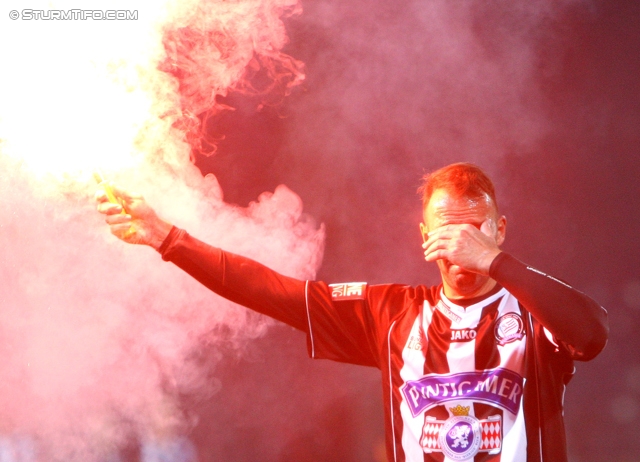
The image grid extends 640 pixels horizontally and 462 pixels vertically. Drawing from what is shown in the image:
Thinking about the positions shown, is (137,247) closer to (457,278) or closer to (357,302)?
(357,302)

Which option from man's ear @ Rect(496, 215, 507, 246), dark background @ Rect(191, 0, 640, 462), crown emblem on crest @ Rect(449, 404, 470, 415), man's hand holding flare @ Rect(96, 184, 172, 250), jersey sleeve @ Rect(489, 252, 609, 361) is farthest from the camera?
dark background @ Rect(191, 0, 640, 462)

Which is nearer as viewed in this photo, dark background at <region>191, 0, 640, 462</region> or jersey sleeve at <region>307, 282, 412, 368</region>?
jersey sleeve at <region>307, 282, 412, 368</region>

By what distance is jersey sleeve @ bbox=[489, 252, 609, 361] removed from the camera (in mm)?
2135

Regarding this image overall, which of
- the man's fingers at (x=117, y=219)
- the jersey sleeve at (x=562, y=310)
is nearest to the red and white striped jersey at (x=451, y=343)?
the jersey sleeve at (x=562, y=310)

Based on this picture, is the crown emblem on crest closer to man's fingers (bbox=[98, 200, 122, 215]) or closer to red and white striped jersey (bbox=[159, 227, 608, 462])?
red and white striped jersey (bbox=[159, 227, 608, 462])

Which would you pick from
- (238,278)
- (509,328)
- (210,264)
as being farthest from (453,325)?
(210,264)

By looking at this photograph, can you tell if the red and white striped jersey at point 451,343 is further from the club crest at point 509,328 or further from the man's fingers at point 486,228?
the man's fingers at point 486,228

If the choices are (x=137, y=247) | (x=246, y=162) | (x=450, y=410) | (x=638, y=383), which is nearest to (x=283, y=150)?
(x=246, y=162)

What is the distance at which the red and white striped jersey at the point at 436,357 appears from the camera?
7.72ft

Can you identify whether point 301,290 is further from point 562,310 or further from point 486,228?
point 562,310

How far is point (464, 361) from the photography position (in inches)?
97.7

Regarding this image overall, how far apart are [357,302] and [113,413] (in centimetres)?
149

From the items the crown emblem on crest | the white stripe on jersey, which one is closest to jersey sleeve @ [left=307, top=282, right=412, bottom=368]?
the white stripe on jersey

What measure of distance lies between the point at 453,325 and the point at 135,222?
130 centimetres
